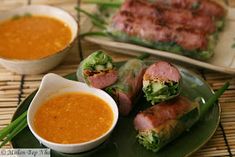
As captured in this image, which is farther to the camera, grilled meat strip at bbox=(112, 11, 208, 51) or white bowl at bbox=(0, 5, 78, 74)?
grilled meat strip at bbox=(112, 11, 208, 51)

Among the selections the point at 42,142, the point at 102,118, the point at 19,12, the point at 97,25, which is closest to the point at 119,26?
the point at 97,25

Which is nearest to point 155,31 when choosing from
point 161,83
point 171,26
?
point 171,26

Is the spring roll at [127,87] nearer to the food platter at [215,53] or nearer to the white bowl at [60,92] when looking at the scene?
the white bowl at [60,92]

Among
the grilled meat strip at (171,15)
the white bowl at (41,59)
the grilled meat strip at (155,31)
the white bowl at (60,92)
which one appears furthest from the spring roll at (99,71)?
the grilled meat strip at (171,15)

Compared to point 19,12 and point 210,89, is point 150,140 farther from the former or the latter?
point 19,12

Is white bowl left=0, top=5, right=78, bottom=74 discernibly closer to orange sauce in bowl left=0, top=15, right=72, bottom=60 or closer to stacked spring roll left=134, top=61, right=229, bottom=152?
orange sauce in bowl left=0, top=15, right=72, bottom=60

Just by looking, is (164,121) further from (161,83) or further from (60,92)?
(60,92)

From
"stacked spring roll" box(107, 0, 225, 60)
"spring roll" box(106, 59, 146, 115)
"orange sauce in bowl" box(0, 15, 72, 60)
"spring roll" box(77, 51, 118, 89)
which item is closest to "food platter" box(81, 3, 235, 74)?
"stacked spring roll" box(107, 0, 225, 60)
